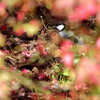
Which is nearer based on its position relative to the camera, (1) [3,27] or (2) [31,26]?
(2) [31,26]

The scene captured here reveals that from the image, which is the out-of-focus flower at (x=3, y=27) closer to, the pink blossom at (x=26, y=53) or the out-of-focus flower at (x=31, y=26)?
the pink blossom at (x=26, y=53)

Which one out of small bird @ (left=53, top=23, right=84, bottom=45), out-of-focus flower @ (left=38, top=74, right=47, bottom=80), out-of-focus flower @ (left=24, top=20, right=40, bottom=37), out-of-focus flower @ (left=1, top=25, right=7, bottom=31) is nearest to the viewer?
out-of-focus flower @ (left=24, top=20, right=40, bottom=37)

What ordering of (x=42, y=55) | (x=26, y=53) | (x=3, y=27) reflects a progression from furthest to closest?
1. (x=3, y=27)
2. (x=26, y=53)
3. (x=42, y=55)

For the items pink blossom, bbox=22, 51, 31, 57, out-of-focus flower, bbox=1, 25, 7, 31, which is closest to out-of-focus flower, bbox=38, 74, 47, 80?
pink blossom, bbox=22, 51, 31, 57

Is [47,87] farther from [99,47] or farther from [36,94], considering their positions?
[99,47]

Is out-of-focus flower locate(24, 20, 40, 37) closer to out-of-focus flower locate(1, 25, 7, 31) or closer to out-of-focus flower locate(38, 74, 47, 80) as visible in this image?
out-of-focus flower locate(38, 74, 47, 80)

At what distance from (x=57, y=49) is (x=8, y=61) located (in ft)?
1.83

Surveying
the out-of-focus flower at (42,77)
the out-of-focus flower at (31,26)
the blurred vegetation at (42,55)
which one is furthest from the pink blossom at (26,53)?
the out-of-focus flower at (31,26)

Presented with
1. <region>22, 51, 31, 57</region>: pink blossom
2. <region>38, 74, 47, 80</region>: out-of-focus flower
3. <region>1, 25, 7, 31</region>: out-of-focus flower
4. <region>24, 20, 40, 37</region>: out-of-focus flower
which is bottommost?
<region>38, 74, 47, 80</region>: out-of-focus flower

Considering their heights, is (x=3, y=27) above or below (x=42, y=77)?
above

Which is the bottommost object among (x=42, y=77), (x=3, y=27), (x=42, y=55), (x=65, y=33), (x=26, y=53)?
(x=42, y=77)

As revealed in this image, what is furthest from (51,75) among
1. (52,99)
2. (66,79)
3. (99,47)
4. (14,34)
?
(99,47)

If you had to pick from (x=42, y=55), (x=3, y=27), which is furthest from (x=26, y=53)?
(x=3, y=27)

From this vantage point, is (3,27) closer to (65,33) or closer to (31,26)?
(65,33)
